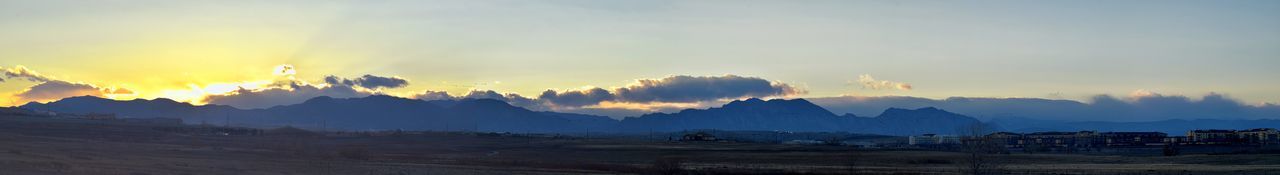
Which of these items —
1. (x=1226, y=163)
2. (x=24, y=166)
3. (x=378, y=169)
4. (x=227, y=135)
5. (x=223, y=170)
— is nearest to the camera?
(x=24, y=166)

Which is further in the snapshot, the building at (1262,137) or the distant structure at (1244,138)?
the distant structure at (1244,138)

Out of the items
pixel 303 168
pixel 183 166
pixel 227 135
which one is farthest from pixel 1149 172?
pixel 227 135

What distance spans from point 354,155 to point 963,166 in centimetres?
4981

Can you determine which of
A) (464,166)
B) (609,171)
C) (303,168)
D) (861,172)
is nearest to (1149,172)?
(861,172)

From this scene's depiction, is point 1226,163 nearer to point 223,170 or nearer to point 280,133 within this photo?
point 223,170

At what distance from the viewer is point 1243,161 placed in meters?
102

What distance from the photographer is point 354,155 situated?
99.6m

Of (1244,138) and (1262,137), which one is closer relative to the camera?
(1262,137)

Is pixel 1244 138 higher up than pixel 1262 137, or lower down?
lower down

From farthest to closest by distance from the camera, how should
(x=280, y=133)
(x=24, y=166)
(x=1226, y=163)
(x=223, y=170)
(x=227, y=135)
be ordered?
(x=280, y=133) < (x=227, y=135) < (x=1226, y=163) < (x=223, y=170) < (x=24, y=166)

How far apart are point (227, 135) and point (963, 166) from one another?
131100 millimetres

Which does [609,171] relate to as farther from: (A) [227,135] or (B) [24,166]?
(A) [227,135]

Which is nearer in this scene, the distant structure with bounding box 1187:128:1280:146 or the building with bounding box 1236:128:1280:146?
the building with bounding box 1236:128:1280:146

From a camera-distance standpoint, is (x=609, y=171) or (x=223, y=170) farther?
(x=609, y=171)
